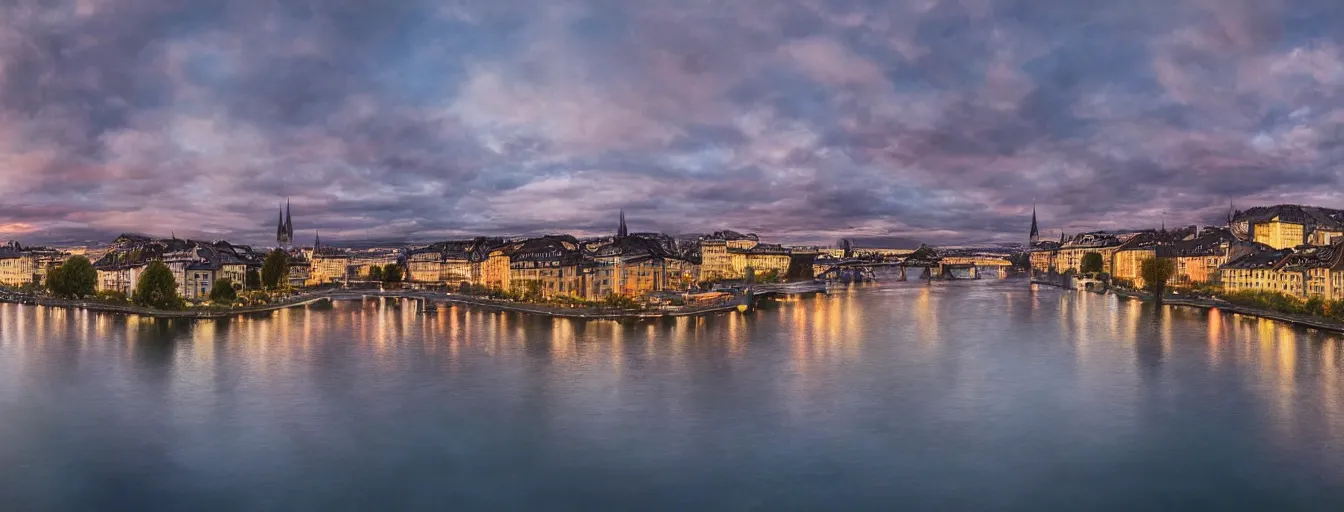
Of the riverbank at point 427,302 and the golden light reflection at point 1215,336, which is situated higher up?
the riverbank at point 427,302

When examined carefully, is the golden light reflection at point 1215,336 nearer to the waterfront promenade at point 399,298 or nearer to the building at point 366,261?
the waterfront promenade at point 399,298

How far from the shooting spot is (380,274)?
245 ft

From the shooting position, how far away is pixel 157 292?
120 ft

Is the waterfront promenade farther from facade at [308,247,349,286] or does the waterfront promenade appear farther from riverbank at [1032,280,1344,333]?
facade at [308,247,349,286]

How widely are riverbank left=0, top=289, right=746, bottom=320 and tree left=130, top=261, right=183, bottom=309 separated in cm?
49

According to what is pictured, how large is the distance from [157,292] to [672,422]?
31.5 meters

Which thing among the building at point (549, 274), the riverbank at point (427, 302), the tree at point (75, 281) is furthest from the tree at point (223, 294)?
the building at point (549, 274)

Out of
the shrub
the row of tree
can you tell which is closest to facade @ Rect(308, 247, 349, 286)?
the row of tree

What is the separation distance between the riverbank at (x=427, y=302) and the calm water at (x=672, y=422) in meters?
7.99

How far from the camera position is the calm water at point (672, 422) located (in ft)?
35.9

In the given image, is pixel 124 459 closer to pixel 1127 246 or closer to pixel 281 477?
pixel 281 477

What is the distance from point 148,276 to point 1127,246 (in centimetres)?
6933

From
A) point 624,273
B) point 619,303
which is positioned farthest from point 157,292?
point 624,273

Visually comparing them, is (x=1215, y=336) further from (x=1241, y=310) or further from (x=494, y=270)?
(x=494, y=270)
